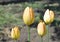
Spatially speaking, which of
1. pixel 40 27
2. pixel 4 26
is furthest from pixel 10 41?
pixel 40 27

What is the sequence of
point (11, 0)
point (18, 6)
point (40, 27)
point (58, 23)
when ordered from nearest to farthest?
point (40, 27), point (58, 23), point (18, 6), point (11, 0)

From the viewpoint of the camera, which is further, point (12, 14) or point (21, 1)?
point (21, 1)

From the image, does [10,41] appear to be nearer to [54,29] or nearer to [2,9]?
[54,29]

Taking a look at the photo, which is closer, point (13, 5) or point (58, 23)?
point (58, 23)

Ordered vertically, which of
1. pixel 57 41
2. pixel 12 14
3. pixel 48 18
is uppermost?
pixel 48 18

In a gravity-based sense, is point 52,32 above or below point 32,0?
below

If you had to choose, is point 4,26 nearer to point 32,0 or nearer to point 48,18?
point 32,0

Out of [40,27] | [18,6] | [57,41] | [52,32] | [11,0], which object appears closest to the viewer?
[40,27]

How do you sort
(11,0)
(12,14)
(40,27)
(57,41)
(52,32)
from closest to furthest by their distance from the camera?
(40,27) → (57,41) → (52,32) → (12,14) → (11,0)

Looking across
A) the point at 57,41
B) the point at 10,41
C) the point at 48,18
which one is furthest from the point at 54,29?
the point at 48,18
